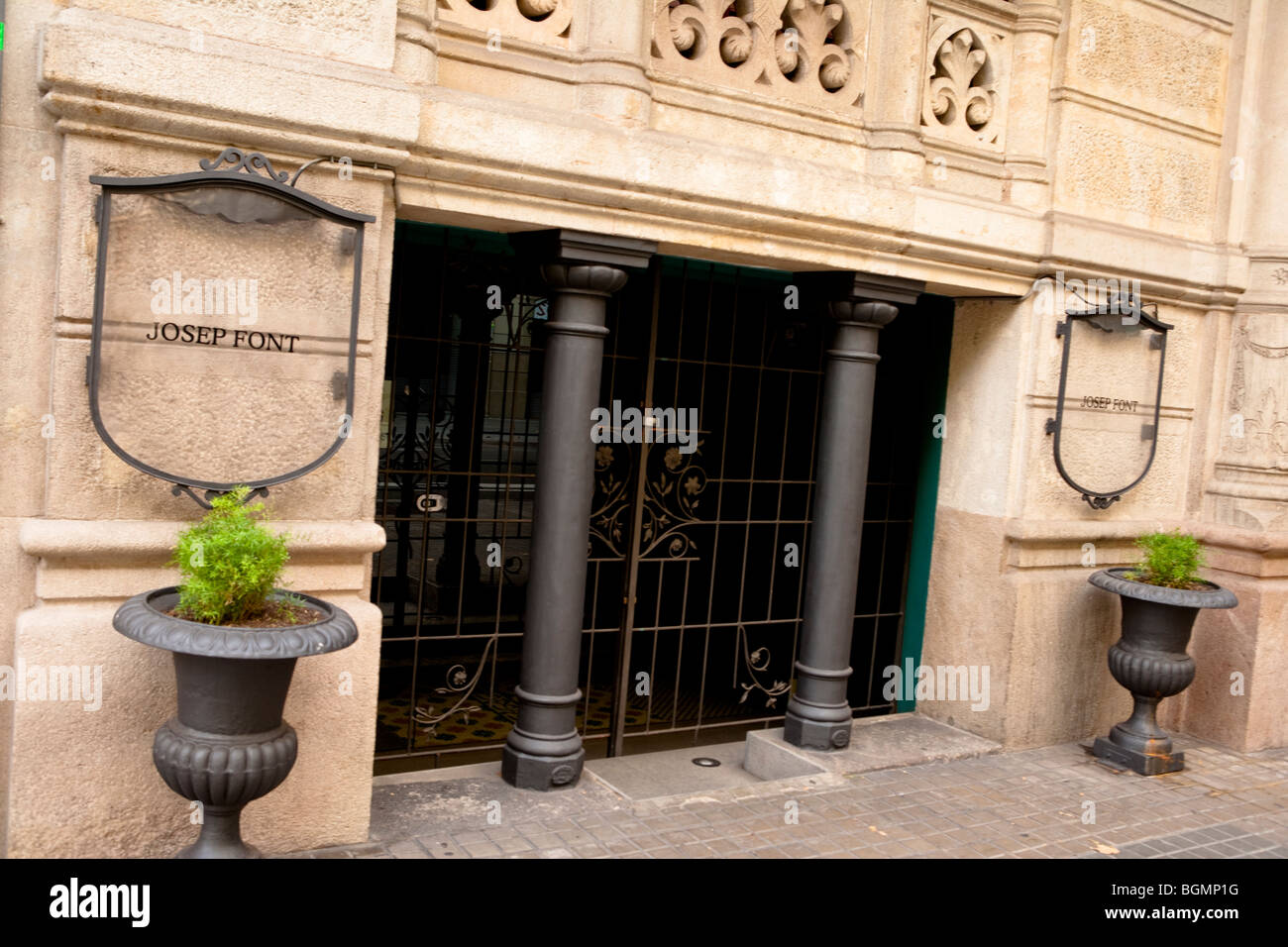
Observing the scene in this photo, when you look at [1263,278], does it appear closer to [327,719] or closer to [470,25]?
[470,25]

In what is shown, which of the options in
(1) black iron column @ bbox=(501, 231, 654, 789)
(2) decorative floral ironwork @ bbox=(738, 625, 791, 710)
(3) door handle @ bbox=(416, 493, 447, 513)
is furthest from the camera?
(2) decorative floral ironwork @ bbox=(738, 625, 791, 710)

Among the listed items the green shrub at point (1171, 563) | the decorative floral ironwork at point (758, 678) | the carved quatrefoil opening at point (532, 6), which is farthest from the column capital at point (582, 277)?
the green shrub at point (1171, 563)

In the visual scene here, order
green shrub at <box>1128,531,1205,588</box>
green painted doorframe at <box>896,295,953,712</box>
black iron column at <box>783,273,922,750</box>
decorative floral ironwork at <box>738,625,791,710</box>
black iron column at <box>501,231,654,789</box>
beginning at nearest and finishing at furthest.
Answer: black iron column at <box>501,231,654,789</box>, black iron column at <box>783,273,922,750</box>, green shrub at <box>1128,531,1205,588</box>, decorative floral ironwork at <box>738,625,791,710</box>, green painted doorframe at <box>896,295,953,712</box>

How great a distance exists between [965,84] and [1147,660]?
336 cm

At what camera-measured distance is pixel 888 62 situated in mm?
6215

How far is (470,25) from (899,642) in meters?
4.57

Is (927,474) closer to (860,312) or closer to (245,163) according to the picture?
(860,312)

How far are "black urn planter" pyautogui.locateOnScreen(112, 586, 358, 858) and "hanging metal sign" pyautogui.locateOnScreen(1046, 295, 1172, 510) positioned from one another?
4.53 metres

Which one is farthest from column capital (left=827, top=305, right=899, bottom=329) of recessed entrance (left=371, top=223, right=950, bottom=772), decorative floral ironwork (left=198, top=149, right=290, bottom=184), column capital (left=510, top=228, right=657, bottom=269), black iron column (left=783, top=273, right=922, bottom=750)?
decorative floral ironwork (left=198, top=149, right=290, bottom=184)

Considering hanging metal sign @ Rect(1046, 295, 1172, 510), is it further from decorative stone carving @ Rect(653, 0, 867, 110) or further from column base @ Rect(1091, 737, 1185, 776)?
decorative stone carving @ Rect(653, 0, 867, 110)

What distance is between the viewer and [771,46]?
19.5 ft

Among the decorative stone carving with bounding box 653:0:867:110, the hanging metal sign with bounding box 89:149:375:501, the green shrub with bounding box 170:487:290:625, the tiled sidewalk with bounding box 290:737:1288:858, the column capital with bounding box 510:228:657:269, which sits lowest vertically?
the tiled sidewalk with bounding box 290:737:1288:858

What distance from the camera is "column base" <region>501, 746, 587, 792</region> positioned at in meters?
5.55

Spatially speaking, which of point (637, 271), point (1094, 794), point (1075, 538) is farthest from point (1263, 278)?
point (637, 271)
